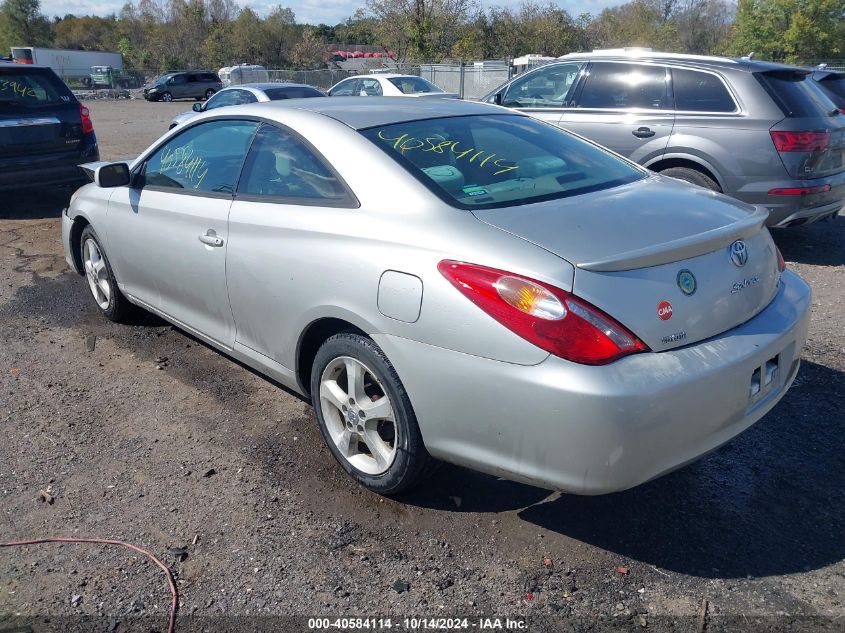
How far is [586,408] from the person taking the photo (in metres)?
2.44

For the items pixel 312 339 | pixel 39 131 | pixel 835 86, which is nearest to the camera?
pixel 312 339

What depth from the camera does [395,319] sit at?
2855mm

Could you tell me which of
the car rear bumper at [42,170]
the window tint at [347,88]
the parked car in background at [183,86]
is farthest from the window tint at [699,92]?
the parked car in background at [183,86]

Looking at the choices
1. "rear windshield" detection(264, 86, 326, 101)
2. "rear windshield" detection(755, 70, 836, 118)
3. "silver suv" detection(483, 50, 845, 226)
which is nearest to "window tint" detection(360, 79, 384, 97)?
"rear windshield" detection(264, 86, 326, 101)

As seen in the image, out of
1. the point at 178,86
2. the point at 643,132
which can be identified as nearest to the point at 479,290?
the point at 643,132

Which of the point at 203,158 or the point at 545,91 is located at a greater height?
the point at 545,91

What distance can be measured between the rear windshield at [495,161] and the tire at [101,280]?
2.64 m

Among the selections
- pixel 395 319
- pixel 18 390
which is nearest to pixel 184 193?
pixel 18 390

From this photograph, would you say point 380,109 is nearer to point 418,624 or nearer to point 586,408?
point 586,408

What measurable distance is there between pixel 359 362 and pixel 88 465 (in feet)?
4.95

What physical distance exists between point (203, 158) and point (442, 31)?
39.7m

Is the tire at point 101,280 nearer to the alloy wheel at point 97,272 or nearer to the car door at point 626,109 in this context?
the alloy wheel at point 97,272

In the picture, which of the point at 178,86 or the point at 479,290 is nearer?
the point at 479,290

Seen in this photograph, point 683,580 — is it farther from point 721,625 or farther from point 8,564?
point 8,564
